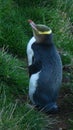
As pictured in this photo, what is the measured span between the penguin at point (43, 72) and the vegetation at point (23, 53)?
0.51 ft

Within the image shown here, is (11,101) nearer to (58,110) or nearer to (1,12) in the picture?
(58,110)

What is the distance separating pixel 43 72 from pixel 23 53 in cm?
160

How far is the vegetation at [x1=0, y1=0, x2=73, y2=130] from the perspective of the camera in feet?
18.5

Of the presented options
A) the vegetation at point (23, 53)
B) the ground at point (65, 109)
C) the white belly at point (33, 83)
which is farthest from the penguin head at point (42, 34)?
the ground at point (65, 109)

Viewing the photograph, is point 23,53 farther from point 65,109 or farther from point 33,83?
point 33,83

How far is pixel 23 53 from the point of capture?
7.38m

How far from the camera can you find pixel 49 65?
19.2 feet

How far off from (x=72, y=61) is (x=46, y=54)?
6.07 ft

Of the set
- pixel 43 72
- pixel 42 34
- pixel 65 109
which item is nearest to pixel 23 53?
pixel 65 109

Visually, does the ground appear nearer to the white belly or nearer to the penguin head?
the white belly

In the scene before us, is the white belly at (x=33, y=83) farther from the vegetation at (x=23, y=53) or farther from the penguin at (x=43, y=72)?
the vegetation at (x=23, y=53)

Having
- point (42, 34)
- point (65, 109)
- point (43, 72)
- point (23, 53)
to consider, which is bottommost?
point (65, 109)

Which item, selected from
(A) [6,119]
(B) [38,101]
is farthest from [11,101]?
(A) [6,119]

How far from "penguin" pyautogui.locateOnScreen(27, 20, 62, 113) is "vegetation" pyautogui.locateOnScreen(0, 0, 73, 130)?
15cm
